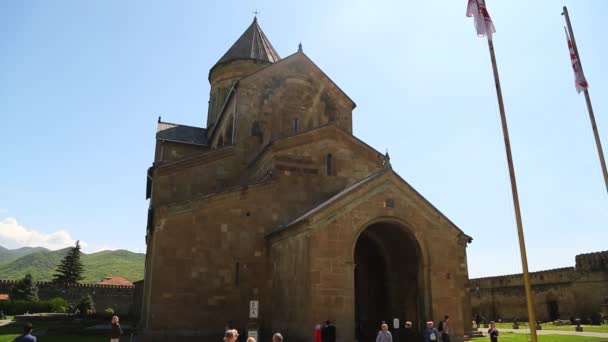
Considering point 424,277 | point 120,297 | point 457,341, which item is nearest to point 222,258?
point 424,277

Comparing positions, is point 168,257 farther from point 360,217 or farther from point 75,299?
point 75,299

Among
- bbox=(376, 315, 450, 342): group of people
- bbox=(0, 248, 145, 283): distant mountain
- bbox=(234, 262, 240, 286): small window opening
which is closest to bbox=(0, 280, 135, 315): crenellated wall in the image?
bbox=(234, 262, 240, 286): small window opening

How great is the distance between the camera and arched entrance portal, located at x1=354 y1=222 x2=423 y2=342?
15469mm

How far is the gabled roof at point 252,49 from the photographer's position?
30.6 m

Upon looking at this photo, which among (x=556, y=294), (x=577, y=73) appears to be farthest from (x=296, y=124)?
(x=556, y=294)

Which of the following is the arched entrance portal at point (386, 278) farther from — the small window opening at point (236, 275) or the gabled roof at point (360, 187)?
the small window opening at point (236, 275)

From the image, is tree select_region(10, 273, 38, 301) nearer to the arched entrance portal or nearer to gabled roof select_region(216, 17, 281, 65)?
gabled roof select_region(216, 17, 281, 65)

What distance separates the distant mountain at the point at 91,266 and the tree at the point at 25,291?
47.0m

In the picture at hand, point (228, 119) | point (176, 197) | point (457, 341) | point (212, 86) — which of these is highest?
point (212, 86)

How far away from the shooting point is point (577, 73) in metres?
12.5

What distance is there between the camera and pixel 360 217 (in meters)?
14.4

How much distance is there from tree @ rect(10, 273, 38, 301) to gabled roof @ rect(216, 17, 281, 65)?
28671 millimetres

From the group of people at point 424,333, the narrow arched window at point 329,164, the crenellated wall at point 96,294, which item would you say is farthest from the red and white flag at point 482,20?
the crenellated wall at point 96,294

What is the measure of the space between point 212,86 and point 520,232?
83.9ft
